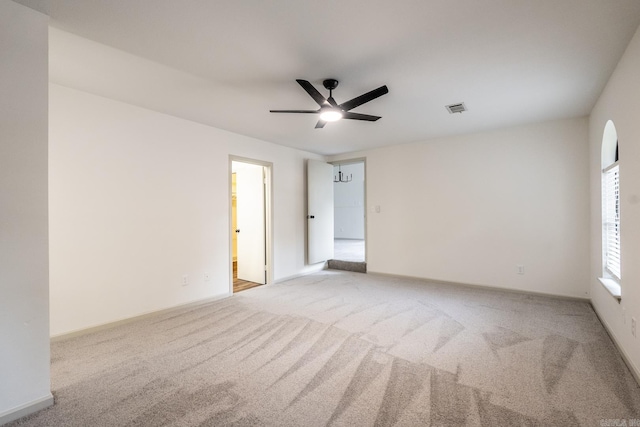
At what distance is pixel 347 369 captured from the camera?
2.19 metres

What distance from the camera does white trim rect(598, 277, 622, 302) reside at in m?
2.53

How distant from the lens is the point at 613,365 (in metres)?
2.21

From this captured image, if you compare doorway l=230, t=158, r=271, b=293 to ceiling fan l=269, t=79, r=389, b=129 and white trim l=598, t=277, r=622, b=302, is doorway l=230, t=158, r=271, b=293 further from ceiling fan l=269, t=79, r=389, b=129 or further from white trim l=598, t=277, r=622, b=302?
white trim l=598, t=277, r=622, b=302

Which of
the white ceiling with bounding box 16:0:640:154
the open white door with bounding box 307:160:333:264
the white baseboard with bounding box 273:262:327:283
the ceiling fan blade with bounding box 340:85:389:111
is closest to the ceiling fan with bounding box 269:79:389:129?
the ceiling fan blade with bounding box 340:85:389:111

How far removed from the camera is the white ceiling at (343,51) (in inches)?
69.7

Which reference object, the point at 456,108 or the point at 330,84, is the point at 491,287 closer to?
the point at 456,108

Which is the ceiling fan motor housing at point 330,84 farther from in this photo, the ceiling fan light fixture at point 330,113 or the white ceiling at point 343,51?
the ceiling fan light fixture at point 330,113

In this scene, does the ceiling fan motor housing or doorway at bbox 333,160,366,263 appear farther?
doorway at bbox 333,160,366,263

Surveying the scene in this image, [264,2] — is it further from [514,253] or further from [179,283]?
[514,253]

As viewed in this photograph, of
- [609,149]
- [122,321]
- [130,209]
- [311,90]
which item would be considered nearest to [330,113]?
[311,90]

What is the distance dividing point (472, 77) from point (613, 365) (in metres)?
2.55

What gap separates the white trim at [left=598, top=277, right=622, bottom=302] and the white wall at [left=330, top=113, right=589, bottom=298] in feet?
3.08

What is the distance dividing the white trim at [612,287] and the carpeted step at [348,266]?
134 inches

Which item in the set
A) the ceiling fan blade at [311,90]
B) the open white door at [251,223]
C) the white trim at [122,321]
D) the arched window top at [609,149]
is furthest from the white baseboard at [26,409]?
the arched window top at [609,149]
